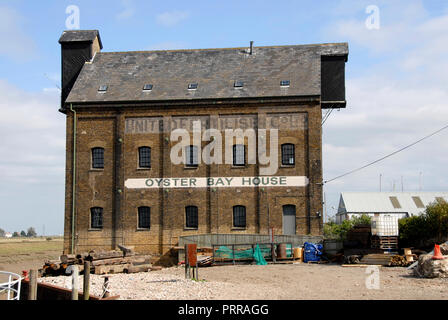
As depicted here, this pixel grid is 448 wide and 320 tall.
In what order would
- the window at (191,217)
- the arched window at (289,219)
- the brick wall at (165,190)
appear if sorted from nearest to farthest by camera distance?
1. the arched window at (289,219)
2. the brick wall at (165,190)
3. the window at (191,217)

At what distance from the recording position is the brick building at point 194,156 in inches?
1106

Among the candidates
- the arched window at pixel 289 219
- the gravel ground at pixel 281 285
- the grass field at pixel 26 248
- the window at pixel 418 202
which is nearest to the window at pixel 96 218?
the gravel ground at pixel 281 285

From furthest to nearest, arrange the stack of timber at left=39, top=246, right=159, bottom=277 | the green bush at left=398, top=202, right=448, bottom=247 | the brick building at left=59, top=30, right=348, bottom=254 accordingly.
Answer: the brick building at left=59, top=30, right=348, bottom=254 → the green bush at left=398, top=202, right=448, bottom=247 → the stack of timber at left=39, top=246, right=159, bottom=277

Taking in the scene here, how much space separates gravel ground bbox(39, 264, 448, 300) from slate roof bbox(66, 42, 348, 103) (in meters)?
11.6

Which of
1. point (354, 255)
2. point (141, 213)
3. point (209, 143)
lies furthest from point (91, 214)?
point (354, 255)

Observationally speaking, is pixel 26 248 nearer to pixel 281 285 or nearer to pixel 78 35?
pixel 78 35

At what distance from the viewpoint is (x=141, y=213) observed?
2906 cm

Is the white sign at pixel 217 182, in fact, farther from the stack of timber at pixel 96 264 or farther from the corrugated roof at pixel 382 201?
the corrugated roof at pixel 382 201

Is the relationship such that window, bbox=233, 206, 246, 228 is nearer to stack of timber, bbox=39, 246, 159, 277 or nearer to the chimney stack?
stack of timber, bbox=39, 246, 159, 277

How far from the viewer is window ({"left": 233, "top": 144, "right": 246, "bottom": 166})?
28703 mm

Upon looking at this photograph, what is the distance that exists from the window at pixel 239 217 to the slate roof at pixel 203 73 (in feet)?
20.6

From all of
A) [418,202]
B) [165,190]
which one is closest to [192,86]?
[165,190]

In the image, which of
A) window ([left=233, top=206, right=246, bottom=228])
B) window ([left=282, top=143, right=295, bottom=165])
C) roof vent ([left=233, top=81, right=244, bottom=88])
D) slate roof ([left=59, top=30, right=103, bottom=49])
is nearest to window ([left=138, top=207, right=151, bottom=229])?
window ([left=233, top=206, right=246, bottom=228])

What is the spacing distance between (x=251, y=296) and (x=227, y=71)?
64.5ft
